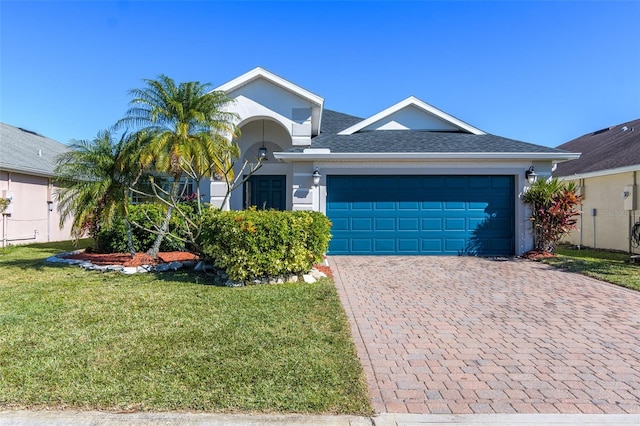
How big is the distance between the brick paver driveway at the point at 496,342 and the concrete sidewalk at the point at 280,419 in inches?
3.8

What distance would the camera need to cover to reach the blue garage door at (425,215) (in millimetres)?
11945

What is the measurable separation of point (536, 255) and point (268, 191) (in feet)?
29.8

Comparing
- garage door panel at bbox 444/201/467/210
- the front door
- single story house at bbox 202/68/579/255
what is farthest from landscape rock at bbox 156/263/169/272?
garage door panel at bbox 444/201/467/210

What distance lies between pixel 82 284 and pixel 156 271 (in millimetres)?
1671

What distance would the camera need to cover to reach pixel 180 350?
413cm

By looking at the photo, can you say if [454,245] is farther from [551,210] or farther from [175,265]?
[175,265]

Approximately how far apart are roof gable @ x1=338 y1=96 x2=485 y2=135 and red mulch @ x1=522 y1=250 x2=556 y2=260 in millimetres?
4824

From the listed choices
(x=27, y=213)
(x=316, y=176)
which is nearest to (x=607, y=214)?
(x=316, y=176)

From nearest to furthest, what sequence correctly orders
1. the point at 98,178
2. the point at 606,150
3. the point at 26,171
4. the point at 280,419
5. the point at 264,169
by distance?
the point at 280,419
the point at 98,178
the point at 264,169
the point at 26,171
the point at 606,150

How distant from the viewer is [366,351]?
14.0ft

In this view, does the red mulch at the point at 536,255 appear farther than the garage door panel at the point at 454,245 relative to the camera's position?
No

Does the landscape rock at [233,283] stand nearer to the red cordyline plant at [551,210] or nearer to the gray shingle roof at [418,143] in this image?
the gray shingle roof at [418,143]

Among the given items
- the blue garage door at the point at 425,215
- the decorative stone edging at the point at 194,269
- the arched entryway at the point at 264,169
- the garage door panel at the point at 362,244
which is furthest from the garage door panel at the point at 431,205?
the decorative stone edging at the point at 194,269

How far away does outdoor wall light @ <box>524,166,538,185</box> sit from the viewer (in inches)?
456
